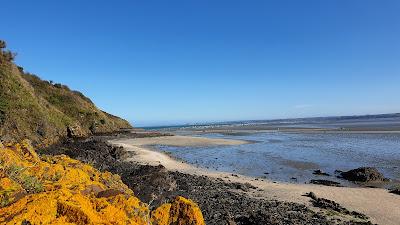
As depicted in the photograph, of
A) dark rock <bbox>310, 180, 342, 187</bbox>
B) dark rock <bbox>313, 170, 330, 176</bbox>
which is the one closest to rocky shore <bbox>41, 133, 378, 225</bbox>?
dark rock <bbox>310, 180, 342, 187</bbox>

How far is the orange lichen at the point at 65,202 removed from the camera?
587 centimetres

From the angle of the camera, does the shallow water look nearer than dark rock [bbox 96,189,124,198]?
No

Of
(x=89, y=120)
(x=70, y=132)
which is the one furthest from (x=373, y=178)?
(x=89, y=120)

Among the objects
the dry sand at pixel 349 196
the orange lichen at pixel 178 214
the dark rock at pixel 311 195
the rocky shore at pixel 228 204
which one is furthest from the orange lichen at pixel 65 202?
the dark rock at pixel 311 195

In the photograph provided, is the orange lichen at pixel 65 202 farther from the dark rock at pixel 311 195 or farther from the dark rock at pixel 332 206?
the dark rock at pixel 311 195

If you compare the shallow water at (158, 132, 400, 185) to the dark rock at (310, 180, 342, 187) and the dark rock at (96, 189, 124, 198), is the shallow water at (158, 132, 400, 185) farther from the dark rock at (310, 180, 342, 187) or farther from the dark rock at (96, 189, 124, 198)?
the dark rock at (96, 189, 124, 198)

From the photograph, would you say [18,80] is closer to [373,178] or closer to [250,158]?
[250,158]

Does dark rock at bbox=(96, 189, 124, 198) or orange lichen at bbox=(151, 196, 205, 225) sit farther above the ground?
dark rock at bbox=(96, 189, 124, 198)

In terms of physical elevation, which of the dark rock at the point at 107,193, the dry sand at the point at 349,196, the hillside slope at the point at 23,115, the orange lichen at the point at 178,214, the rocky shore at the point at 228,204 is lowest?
the dry sand at the point at 349,196

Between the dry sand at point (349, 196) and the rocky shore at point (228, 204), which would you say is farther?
the dry sand at point (349, 196)

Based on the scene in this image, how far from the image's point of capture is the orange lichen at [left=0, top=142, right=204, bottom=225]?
5.87 meters

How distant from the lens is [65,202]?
6152mm

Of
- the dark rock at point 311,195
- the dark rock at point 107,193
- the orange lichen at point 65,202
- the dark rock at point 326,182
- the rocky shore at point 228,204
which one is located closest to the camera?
the orange lichen at point 65,202

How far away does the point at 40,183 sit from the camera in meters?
7.23
